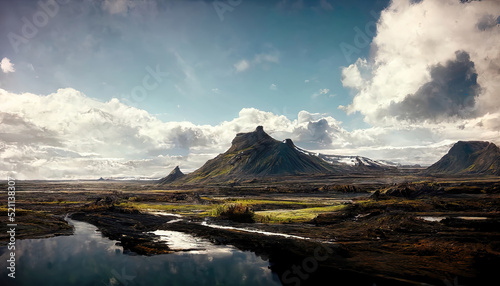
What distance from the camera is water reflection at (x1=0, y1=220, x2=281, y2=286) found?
20922 millimetres

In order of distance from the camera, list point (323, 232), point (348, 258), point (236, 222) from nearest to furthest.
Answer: point (348, 258)
point (323, 232)
point (236, 222)

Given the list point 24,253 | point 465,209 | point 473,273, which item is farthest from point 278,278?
point 465,209

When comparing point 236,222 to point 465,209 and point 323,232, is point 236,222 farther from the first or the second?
point 465,209

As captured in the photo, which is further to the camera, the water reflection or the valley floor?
the water reflection

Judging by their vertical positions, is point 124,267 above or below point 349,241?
above

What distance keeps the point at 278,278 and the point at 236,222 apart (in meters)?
27.6

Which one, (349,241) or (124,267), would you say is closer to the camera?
(124,267)

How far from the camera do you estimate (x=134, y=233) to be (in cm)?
3875

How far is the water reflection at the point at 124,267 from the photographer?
68.6 ft

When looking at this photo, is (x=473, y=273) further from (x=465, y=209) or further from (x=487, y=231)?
(x=465, y=209)

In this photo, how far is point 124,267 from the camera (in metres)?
23.7

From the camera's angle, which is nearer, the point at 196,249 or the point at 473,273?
the point at 473,273

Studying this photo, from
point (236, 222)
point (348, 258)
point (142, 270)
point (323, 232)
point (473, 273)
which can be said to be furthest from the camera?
point (236, 222)

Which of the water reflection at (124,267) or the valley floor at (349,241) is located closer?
the valley floor at (349,241)
